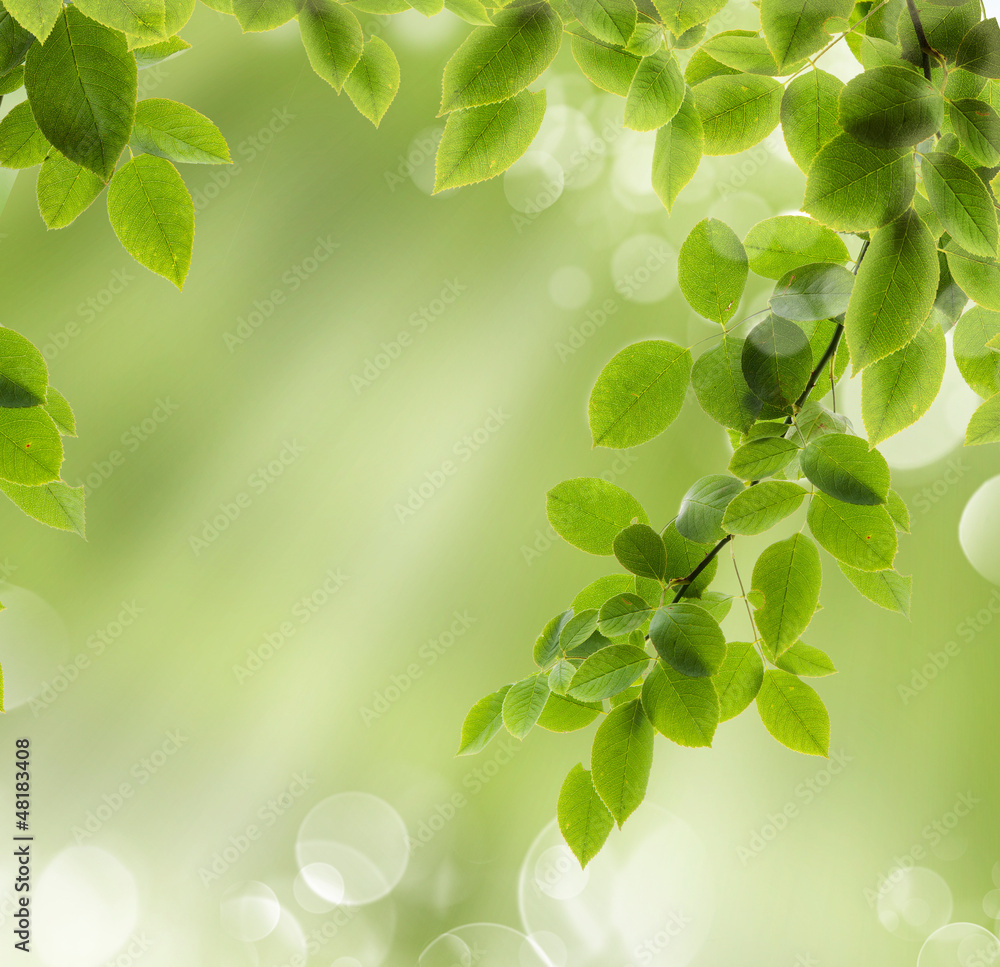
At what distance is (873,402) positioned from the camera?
23 cm

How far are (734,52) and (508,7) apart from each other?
81 millimetres

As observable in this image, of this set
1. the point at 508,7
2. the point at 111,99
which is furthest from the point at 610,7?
the point at 111,99

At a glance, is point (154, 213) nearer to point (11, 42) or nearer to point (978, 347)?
point (11, 42)

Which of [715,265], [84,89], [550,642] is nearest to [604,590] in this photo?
[550,642]

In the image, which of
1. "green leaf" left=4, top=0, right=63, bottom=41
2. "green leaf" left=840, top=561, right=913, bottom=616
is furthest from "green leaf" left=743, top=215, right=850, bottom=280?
"green leaf" left=4, top=0, right=63, bottom=41

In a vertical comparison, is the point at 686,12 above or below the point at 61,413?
above

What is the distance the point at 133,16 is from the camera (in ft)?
0.59

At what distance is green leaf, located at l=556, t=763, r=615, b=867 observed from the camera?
0.25 metres

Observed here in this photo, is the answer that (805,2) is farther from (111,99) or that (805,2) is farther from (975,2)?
(111,99)

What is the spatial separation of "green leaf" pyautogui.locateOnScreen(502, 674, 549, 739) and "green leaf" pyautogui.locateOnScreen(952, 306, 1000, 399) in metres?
0.21

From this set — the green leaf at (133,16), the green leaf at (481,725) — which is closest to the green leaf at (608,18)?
the green leaf at (133,16)

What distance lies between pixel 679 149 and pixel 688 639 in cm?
17

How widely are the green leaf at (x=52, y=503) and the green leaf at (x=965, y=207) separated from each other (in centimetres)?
29

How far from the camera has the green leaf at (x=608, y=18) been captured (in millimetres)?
219
